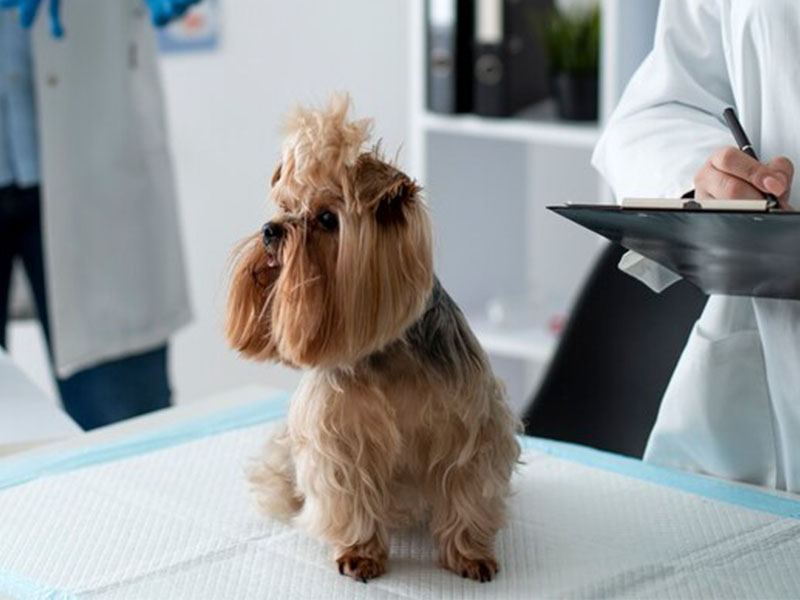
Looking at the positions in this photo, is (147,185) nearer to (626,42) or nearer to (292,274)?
(626,42)

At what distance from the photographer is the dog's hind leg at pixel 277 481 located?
4.15 ft

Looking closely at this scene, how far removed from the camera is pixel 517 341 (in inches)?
113

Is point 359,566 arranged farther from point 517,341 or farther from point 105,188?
point 517,341

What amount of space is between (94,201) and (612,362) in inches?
40.1

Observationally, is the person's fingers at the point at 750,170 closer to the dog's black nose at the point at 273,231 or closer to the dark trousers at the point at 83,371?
the dog's black nose at the point at 273,231

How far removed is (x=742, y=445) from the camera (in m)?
1.42

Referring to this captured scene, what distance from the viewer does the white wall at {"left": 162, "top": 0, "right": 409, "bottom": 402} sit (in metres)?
3.39

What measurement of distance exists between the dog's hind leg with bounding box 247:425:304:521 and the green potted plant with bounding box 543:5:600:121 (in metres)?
1.54

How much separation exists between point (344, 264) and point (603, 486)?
44 cm

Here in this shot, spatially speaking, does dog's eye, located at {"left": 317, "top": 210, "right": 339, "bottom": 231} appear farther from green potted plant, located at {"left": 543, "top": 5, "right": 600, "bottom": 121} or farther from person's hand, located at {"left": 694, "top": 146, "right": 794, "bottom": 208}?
green potted plant, located at {"left": 543, "top": 5, "right": 600, "bottom": 121}

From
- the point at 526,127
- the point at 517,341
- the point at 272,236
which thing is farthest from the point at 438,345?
the point at 517,341

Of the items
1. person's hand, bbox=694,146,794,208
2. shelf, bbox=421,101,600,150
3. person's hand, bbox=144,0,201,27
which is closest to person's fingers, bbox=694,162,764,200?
person's hand, bbox=694,146,794,208

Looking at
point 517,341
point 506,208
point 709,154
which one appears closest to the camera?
point 709,154

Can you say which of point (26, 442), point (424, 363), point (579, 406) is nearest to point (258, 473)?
point (424, 363)
